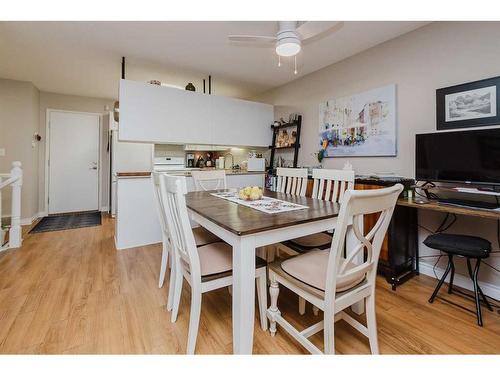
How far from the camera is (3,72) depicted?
12.0 feet

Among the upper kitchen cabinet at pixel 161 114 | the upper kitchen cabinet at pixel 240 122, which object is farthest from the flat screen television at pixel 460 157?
the upper kitchen cabinet at pixel 161 114

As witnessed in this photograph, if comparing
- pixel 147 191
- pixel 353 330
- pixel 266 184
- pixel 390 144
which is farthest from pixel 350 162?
pixel 147 191

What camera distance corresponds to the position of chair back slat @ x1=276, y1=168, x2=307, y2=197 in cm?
251

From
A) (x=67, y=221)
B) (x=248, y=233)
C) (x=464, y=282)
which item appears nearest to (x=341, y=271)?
(x=248, y=233)

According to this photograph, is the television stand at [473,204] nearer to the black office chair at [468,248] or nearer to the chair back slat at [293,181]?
the black office chair at [468,248]

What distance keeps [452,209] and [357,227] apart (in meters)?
1.20

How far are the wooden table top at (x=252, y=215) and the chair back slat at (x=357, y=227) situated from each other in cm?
30

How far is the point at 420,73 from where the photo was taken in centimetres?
241

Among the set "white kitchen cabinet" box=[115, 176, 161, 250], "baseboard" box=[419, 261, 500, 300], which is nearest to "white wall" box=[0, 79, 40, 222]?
"white kitchen cabinet" box=[115, 176, 161, 250]

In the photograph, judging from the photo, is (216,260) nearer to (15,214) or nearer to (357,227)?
(357,227)

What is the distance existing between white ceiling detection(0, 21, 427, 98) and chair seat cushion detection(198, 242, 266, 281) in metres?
2.09
